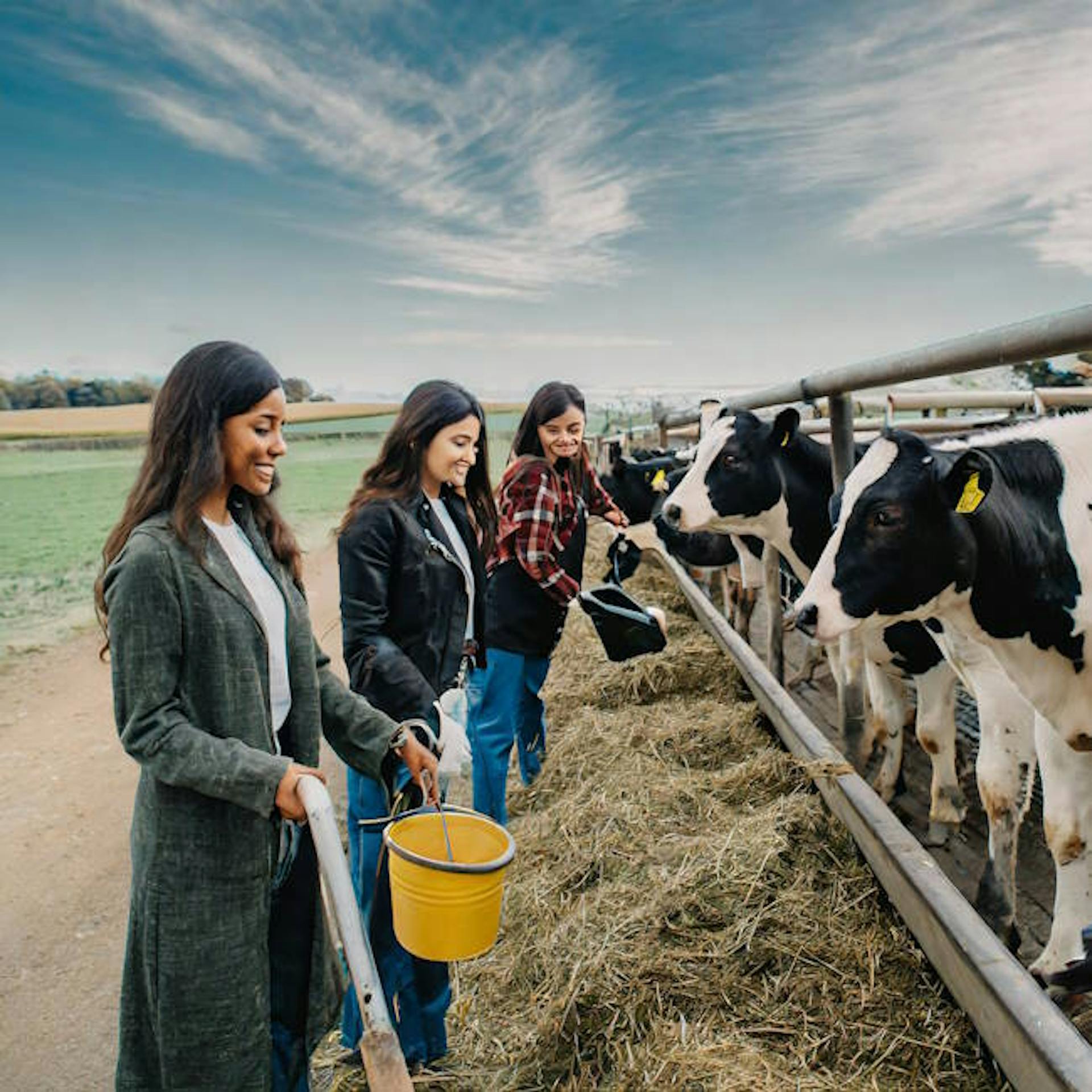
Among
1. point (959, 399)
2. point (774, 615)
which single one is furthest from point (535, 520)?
point (959, 399)

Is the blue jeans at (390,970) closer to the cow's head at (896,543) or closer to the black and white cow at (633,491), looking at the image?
the cow's head at (896,543)

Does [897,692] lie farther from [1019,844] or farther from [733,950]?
[733,950]

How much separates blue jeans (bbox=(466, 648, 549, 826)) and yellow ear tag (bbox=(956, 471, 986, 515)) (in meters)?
1.93

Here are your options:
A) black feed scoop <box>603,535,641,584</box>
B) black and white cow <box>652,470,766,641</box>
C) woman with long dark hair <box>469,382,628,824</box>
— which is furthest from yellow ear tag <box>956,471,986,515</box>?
black and white cow <box>652,470,766,641</box>

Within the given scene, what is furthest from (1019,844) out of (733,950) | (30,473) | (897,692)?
(30,473)

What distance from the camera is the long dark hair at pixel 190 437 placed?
1.76m

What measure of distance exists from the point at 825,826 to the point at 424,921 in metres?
1.65

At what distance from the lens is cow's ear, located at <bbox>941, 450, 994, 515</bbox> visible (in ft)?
7.42

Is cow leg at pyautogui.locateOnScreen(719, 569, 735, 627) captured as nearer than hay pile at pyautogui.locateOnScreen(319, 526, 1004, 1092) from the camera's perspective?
No

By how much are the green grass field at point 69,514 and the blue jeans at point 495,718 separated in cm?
90

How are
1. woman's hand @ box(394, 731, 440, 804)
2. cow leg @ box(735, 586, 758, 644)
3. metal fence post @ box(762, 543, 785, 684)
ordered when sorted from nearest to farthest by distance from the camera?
woman's hand @ box(394, 731, 440, 804)
metal fence post @ box(762, 543, 785, 684)
cow leg @ box(735, 586, 758, 644)

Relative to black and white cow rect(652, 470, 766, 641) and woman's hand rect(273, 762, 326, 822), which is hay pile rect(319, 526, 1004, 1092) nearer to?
woman's hand rect(273, 762, 326, 822)

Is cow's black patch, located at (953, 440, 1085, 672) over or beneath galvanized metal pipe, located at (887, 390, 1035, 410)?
beneath

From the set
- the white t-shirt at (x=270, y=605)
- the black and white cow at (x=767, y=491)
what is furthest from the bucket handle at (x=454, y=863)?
the black and white cow at (x=767, y=491)
